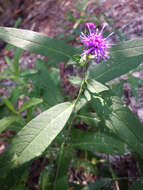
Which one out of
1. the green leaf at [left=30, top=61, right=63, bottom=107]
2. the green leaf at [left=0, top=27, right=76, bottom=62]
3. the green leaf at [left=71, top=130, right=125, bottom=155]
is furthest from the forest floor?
the green leaf at [left=0, top=27, right=76, bottom=62]

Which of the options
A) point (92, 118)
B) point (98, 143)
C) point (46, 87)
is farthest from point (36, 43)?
point (98, 143)

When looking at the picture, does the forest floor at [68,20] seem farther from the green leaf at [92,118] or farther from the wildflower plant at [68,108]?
the wildflower plant at [68,108]

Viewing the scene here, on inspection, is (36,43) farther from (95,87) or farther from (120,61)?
(120,61)

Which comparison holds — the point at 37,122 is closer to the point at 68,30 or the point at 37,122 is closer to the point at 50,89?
the point at 50,89

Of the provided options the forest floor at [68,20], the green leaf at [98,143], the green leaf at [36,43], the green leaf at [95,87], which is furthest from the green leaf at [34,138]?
the forest floor at [68,20]

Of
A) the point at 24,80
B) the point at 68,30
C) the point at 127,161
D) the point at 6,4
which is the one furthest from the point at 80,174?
the point at 6,4

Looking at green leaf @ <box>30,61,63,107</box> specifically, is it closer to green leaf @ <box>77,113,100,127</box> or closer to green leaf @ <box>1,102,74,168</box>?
green leaf @ <box>77,113,100,127</box>

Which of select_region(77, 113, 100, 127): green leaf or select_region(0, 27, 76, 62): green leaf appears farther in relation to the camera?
select_region(77, 113, 100, 127): green leaf
